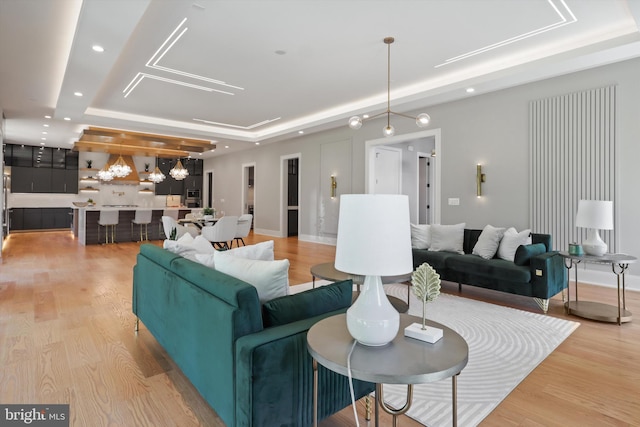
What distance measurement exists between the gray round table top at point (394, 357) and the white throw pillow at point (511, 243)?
9.99 ft

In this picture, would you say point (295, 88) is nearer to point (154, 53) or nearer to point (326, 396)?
point (154, 53)

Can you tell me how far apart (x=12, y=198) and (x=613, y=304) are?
47.9 feet

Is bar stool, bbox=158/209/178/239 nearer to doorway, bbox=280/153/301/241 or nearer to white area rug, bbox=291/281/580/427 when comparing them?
doorway, bbox=280/153/301/241

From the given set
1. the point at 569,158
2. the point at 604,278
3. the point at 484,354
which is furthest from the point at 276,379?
the point at 569,158

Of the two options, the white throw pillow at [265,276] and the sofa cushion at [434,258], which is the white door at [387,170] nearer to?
the sofa cushion at [434,258]

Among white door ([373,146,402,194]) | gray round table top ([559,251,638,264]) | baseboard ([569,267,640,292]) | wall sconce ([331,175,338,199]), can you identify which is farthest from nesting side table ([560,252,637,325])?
wall sconce ([331,175,338,199])

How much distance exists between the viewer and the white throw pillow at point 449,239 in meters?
4.66

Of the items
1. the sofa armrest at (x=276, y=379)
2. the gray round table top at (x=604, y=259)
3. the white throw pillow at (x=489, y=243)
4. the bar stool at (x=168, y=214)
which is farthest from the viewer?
the bar stool at (x=168, y=214)

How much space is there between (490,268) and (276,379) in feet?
10.7

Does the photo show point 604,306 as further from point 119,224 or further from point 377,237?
point 119,224

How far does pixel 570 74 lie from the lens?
482 centimetres

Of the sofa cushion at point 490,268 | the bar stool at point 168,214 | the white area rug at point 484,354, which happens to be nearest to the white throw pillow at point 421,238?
the sofa cushion at point 490,268

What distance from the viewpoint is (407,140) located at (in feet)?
23.1

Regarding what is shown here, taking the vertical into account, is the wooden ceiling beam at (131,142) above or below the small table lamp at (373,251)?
above
